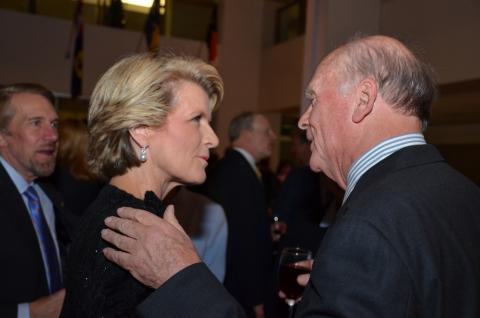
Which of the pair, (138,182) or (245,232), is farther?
(245,232)

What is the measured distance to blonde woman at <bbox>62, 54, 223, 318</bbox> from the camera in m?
1.43

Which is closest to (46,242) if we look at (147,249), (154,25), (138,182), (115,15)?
(138,182)

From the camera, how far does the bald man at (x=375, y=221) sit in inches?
38.9

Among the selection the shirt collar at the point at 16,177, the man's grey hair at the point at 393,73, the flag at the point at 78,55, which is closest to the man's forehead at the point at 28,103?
the shirt collar at the point at 16,177

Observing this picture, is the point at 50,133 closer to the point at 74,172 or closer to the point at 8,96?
the point at 8,96

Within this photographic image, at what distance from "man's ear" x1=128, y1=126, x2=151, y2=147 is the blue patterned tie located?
42.4 inches

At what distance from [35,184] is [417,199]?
83.5 inches

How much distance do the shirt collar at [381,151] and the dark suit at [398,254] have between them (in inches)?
1.2

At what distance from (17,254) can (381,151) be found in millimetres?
1635

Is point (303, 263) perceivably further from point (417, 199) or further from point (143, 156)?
point (417, 199)

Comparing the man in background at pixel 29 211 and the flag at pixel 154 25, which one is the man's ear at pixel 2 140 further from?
the flag at pixel 154 25

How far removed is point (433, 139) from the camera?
14.2 metres

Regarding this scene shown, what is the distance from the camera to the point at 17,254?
6.99 ft

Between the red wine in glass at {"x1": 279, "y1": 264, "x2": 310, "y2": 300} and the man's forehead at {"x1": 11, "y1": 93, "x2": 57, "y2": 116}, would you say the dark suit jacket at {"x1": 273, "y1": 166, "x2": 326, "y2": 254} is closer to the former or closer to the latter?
the red wine in glass at {"x1": 279, "y1": 264, "x2": 310, "y2": 300}
